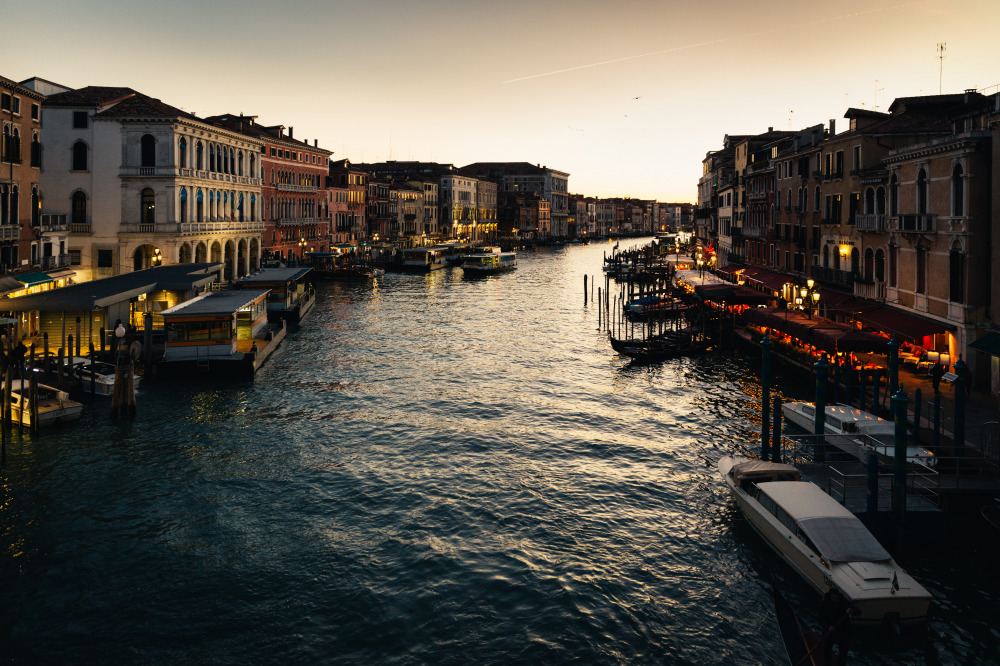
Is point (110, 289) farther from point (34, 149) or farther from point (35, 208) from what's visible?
point (34, 149)

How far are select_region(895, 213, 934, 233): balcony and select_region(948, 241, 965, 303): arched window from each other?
144 cm

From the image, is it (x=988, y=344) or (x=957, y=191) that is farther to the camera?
(x=957, y=191)

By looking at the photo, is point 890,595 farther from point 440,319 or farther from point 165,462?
point 440,319

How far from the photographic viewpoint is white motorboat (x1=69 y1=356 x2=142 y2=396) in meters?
25.6

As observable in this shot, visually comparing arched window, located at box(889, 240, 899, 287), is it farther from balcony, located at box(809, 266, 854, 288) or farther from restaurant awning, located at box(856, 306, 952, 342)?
balcony, located at box(809, 266, 854, 288)

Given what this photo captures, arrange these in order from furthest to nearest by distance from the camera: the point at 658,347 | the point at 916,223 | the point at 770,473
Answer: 1. the point at 658,347
2. the point at 916,223
3. the point at 770,473

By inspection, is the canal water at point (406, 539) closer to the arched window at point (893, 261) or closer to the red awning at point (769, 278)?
the arched window at point (893, 261)

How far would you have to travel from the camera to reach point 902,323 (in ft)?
85.8

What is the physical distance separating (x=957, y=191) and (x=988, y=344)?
6.05 metres

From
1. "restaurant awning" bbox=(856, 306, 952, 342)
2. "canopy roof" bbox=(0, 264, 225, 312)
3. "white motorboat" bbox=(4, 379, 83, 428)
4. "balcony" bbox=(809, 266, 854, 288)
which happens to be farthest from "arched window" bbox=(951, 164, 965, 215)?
"canopy roof" bbox=(0, 264, 225, 312)

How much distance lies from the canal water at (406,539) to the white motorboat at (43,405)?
0.82m

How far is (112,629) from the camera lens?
12117 mm

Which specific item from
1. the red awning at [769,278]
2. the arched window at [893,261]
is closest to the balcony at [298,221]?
the red awning at [769,278]

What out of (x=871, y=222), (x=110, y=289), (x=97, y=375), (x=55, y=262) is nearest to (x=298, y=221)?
A: (x=55, y=262)
